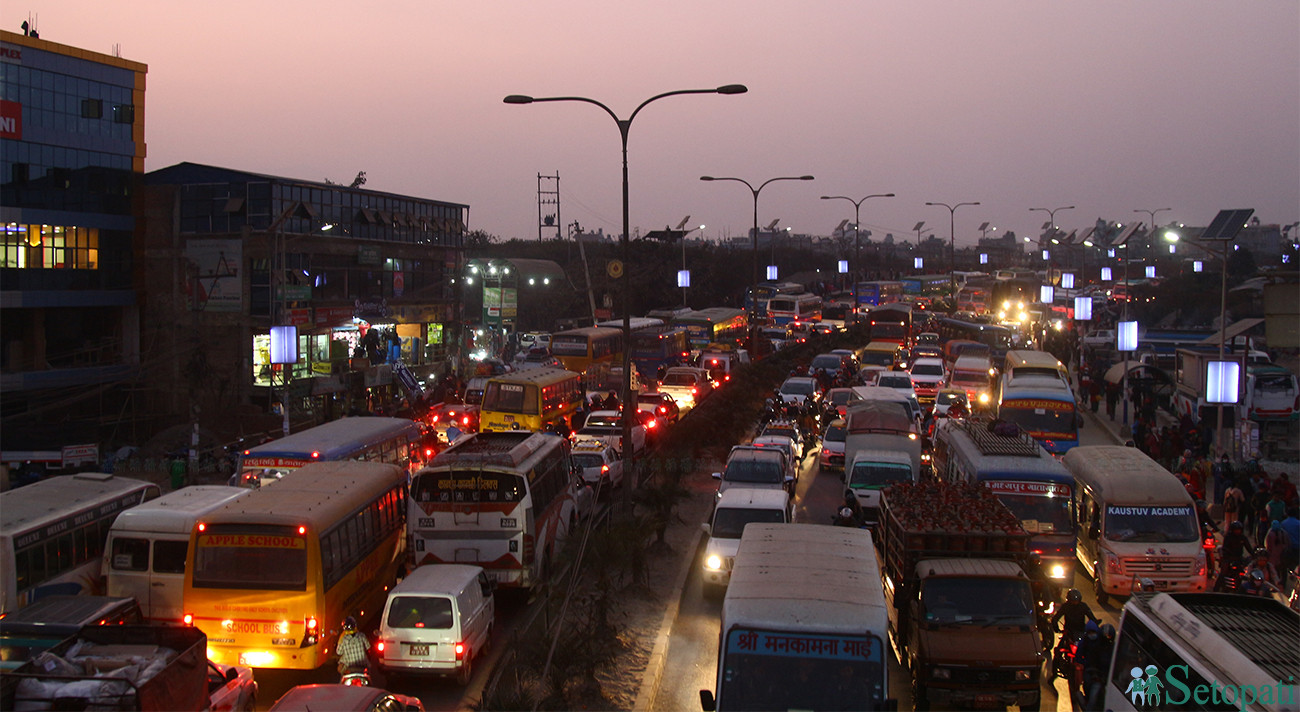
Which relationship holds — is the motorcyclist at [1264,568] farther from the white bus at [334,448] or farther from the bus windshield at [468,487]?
the white bus at [334,448]

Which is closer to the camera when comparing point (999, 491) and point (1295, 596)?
point (1295, 596)

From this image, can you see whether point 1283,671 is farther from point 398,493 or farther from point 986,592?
point 398,493

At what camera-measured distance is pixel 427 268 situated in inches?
1911

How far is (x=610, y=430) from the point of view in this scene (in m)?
25.6

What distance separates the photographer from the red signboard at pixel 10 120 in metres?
35.4

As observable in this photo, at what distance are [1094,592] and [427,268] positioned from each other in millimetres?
38541

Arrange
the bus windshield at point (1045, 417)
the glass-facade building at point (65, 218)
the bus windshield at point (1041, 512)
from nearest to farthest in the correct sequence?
the bus windshield at point (1041, 512) → the bus windshield at point (1045, 417) → the glass-facade building at point (65, 218)

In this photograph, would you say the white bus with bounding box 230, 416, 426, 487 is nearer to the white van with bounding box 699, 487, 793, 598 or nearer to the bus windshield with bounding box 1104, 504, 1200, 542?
the white van with bounding box 699, 487, 793, 598

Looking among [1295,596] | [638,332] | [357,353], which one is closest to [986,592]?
[1295,596]

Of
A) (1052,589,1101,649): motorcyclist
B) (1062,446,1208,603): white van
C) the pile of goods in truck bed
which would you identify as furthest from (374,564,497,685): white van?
(1062,446,1208,603): white van

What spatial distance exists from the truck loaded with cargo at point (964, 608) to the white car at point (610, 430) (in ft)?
40.8

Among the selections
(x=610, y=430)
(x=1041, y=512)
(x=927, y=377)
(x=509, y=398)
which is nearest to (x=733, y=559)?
(x=1041, y=512)

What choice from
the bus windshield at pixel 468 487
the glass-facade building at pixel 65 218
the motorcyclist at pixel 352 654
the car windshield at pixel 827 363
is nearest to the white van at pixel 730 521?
the bus windshield at pixel 468 487

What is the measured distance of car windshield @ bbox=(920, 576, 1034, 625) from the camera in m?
10.6
